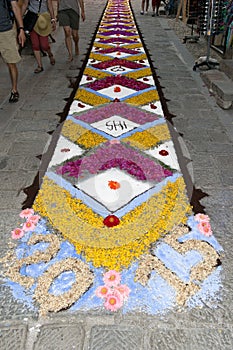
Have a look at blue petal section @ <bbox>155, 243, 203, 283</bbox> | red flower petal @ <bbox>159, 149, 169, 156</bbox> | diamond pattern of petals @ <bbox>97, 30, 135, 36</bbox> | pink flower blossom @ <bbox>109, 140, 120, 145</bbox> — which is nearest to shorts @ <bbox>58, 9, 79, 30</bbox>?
diamond pattern of petals @ <bbox>97, 30, 135, 36</bbox>

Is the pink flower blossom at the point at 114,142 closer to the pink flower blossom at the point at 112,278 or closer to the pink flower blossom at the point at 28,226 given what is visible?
the pink flower blossom at the point at 28,226

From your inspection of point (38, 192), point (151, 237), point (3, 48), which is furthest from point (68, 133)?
point (151, 237)

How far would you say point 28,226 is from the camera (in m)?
2.32

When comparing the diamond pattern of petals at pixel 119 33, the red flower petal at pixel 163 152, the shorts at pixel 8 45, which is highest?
the shorts at pixel 8 45

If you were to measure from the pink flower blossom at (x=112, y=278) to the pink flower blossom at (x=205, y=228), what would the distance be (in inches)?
26.2

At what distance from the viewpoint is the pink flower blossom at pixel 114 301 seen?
5.89 feet

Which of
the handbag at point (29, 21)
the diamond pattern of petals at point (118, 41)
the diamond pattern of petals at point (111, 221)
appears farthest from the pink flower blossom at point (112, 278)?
the diamond pattern of petals at point (118, 41)

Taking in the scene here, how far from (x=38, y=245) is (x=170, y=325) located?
960 mm

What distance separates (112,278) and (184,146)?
5.70 feet

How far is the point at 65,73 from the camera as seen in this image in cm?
547

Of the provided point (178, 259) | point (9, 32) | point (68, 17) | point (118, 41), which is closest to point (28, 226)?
point (178, 259)

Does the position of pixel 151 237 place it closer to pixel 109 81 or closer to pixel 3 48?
pixel 3 48

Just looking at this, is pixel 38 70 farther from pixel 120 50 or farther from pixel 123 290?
pixel 123 290

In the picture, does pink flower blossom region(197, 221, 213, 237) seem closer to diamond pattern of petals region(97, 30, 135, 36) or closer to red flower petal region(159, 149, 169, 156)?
red flower petal region(159, 149, 169, 156)
